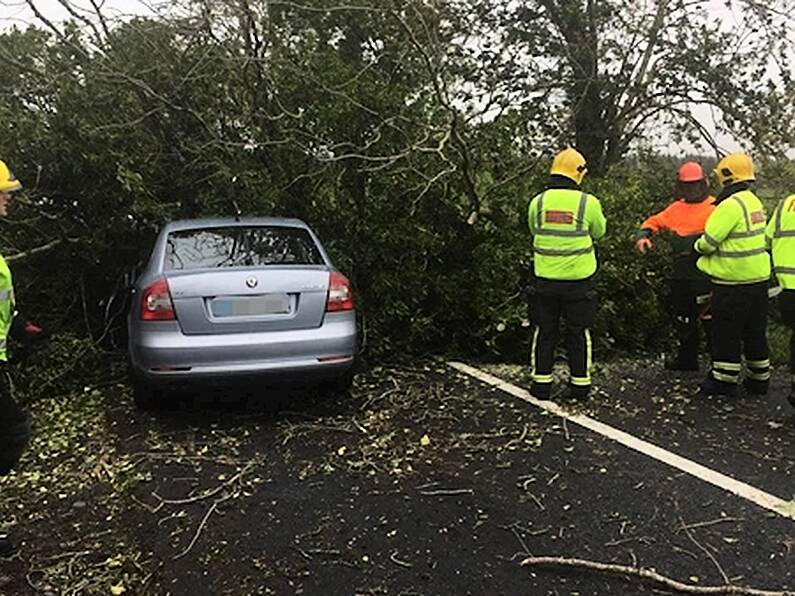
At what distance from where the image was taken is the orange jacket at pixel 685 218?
21.2 feet

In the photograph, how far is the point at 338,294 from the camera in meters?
5.55

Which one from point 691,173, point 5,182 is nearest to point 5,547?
point 5,182

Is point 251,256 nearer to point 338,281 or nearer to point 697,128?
point 338,281

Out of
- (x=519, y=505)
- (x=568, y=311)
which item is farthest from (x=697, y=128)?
(x=519, y=505)

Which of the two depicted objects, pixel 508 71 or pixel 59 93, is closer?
pixel 59 93

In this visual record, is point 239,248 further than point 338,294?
Yes

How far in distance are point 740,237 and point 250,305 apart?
3.57m

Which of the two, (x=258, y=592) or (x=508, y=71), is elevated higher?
(x=508, y=71)

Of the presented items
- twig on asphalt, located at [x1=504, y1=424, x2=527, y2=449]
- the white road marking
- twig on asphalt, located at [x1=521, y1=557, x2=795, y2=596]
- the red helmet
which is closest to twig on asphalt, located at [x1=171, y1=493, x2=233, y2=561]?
twig on asphalt, located at [x1=521, y1=557, x2=795, y2=596]

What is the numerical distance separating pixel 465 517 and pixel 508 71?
1006cm

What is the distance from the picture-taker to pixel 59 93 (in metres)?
7.04

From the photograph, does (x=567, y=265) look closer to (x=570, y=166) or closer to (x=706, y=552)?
(x=570, y=166)

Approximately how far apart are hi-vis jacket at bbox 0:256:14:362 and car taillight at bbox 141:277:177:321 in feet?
4.89

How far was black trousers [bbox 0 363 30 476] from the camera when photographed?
3607 mm
